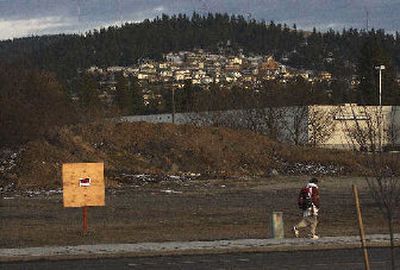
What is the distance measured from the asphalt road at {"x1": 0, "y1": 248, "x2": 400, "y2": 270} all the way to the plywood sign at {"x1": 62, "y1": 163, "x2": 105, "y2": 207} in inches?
251

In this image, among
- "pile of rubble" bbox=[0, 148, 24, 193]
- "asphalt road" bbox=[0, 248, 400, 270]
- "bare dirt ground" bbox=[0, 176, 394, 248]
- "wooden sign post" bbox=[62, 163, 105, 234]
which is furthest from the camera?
"pile of rubble" bbox=[0, 148, 24, 193]

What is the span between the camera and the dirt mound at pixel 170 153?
182 ft

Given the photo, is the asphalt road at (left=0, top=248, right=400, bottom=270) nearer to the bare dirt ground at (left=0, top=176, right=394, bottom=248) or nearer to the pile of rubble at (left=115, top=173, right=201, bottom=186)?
the bare dirt ground at (left=0, top=176, right=394, bottom=248)

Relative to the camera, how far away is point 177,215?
31.9 metres

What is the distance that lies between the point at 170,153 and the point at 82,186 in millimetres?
33783

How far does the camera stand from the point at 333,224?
28234 mm

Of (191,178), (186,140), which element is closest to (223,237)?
(191,178)

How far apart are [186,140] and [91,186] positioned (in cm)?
3598

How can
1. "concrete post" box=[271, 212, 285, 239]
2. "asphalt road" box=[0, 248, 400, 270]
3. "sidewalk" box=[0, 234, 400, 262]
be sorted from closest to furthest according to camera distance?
"asphalt road" box=[0, 248, 400, 270]
"sidewalk" box=[0, 234, 400, 262]
"concrete post" box=[271, 212, 285, 239]

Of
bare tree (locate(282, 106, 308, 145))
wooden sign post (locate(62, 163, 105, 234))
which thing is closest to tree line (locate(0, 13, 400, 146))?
bare tree (locate(282, 106, 308, 145))

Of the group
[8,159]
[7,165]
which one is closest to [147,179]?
[7,165]

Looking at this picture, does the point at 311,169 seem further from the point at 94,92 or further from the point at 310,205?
the point at 94,92

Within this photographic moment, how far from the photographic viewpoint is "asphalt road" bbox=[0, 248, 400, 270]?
1725 centimetres

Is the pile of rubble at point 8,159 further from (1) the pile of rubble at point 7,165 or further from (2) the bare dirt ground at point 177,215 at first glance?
(2) the bare dirt ground at point 177,215
